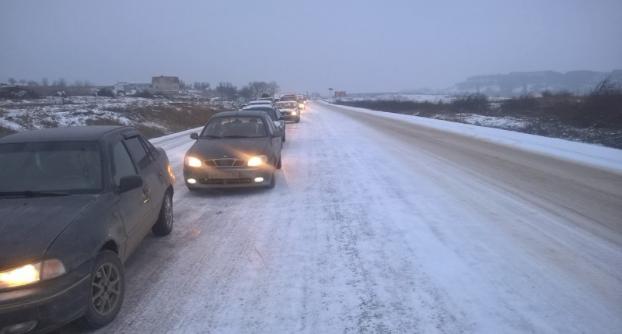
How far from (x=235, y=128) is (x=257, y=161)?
1936mm

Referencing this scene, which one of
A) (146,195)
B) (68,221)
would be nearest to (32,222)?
(68,221)

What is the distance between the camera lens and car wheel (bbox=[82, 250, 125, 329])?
361 cm

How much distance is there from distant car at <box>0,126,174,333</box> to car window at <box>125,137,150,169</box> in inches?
0.8

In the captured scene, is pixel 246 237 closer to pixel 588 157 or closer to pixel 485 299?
pixel 485 299

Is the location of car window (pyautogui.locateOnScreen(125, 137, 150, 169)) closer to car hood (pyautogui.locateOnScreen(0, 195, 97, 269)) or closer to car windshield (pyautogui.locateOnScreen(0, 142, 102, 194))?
car windshield (pyautogui.locateOnScreen(0, 142, 102, 194))

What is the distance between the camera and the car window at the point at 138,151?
5.43 metres

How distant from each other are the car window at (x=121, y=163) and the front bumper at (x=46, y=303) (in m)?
1.39

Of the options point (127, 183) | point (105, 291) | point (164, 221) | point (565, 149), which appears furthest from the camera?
point (565, 149)

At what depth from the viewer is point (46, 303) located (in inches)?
125

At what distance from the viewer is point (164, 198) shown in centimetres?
611

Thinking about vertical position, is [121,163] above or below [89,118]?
above

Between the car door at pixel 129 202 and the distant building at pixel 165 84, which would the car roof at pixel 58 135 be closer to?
the car door at pixel 129 202

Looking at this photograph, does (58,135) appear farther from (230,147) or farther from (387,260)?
(230,147)

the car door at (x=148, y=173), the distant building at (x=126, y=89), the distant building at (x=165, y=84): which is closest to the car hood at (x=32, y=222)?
the car door at (x=148, y=173)
